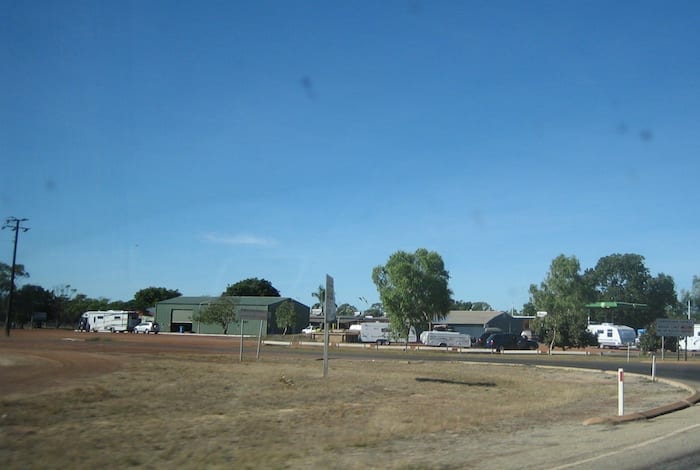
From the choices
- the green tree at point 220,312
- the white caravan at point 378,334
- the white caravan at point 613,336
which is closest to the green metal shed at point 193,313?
the green tree at point 220,312

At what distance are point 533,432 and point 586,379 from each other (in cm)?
1764

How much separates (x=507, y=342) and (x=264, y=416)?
164ft

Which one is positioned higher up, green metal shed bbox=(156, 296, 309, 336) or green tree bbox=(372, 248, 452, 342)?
green tree bbox=(372, 248, 452, 342)

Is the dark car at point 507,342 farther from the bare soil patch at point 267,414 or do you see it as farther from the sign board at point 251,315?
the bare soil patch at point 267,414

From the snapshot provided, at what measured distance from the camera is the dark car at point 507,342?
61000mm

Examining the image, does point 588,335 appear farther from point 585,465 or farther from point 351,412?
point 585,465

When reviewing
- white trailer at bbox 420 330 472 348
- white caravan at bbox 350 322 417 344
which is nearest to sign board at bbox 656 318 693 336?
white trailer at bbox 420 330 472 348

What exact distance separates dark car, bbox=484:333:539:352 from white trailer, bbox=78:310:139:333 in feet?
189

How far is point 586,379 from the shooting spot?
Answer: 29.5m

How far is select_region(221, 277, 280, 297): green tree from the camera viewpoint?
13562cm

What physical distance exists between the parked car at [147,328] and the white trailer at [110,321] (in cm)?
110

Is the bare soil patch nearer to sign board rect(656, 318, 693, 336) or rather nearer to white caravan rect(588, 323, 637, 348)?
sign board rect(656, 318, 693, 336)

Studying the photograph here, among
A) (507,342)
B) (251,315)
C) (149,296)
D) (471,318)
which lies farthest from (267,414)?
(149,296)

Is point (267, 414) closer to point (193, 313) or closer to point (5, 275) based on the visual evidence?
point (5, 275)
